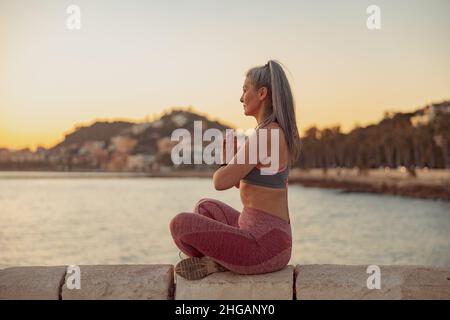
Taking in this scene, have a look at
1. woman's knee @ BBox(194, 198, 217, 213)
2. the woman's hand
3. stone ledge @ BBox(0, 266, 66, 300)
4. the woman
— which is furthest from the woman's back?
stone ledge @ BBox(0, 266, 66, 300)

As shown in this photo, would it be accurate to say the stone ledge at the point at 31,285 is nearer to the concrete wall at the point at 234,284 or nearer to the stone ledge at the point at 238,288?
the concrete wall at the point at 234,284

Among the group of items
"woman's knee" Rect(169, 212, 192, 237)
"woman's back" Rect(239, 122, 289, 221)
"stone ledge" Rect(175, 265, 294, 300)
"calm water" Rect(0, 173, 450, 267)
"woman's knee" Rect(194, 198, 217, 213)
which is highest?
"woman's back" Rect(239, 122, 289, 221)

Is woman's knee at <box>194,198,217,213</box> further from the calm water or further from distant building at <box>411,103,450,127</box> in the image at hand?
distant building at <box>411,103,450,127</box>

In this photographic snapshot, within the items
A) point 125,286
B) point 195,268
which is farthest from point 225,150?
point 125,286

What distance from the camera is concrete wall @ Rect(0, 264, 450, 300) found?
3.71m

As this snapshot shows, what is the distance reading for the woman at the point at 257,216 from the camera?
3775 millimetres

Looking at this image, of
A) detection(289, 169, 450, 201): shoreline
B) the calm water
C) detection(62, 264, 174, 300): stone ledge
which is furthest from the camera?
detection(289, 169, 450, 201): shoreline

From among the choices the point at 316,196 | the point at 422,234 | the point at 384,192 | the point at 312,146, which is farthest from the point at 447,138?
the point at 312,146

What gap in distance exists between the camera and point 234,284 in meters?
3.75

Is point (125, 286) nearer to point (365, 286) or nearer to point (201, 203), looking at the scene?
point (201, 203)

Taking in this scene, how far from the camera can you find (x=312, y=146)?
132 m

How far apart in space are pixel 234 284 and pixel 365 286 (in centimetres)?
75

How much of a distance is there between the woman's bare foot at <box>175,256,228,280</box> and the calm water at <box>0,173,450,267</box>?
31633 mm
